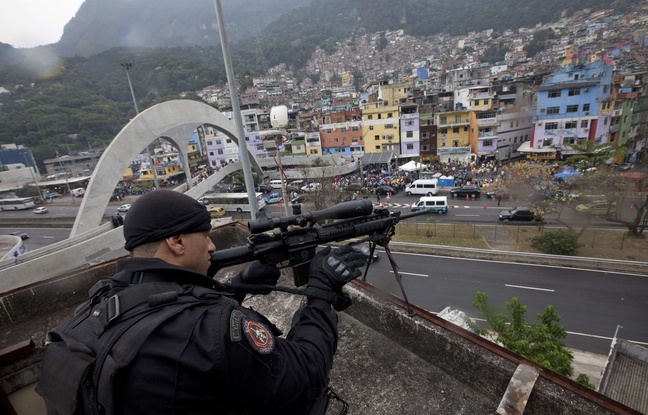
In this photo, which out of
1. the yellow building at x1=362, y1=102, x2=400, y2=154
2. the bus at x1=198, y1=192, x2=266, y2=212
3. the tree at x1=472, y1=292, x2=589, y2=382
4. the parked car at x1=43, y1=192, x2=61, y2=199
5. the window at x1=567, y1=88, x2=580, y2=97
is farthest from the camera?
the parked car at x1=43, y1=192, x2=61, y2=199

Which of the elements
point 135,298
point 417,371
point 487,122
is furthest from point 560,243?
point 487,122

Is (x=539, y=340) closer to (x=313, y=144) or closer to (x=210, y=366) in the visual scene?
(x=210, y=366)

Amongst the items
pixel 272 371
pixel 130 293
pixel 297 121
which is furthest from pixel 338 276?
pixel 297 121

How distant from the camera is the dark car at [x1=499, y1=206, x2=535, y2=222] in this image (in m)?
18.5

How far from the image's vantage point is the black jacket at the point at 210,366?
3.59 ft

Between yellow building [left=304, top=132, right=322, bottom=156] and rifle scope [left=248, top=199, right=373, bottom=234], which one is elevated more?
rifle scope [left=248, top=199, right=373, bottom=234]

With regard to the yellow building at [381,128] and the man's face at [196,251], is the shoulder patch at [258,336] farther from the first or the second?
the yellow building at [381,128]

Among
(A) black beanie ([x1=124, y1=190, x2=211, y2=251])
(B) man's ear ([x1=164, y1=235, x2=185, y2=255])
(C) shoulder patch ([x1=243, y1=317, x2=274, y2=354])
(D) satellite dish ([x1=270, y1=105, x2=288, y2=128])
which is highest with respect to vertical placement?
(D) satellite dish ([x1=270, y1=105, x2=288, y2=128])

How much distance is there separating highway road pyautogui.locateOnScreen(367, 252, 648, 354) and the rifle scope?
1020cm

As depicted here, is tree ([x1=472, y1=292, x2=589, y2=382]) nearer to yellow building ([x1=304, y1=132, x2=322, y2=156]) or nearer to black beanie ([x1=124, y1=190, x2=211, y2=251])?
black beanie ([x1=124, y1=190, x2=211, y2=251])

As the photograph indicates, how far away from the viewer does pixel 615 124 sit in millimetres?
29031

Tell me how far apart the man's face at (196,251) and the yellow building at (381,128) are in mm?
34511

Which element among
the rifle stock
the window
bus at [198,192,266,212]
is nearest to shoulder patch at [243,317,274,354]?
the rifle stock

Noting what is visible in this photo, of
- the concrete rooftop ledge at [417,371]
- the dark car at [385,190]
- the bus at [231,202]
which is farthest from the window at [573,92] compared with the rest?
the concrete rooftop ledge at [417,371]
